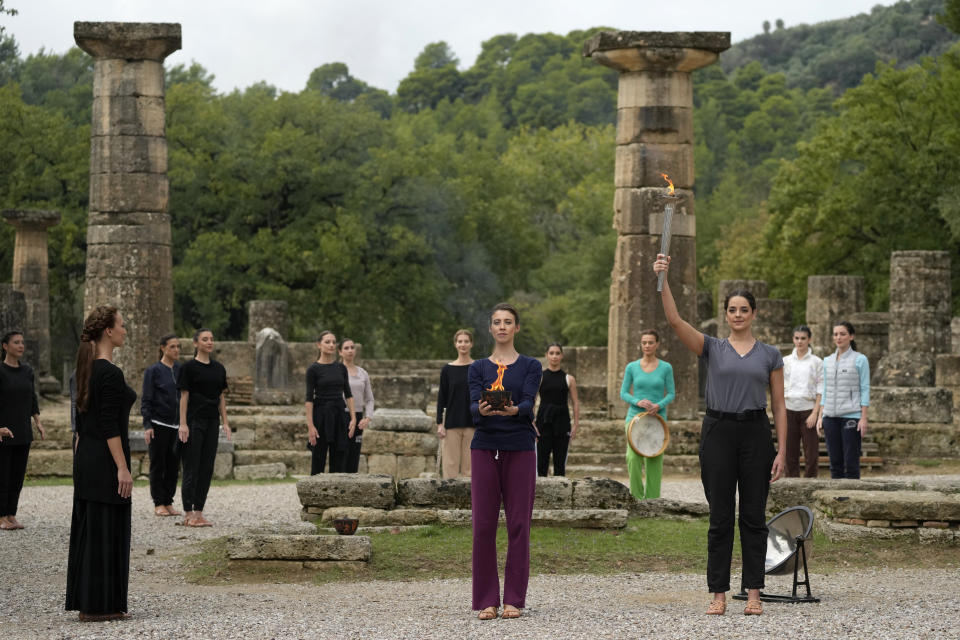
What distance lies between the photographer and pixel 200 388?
43.2 feet

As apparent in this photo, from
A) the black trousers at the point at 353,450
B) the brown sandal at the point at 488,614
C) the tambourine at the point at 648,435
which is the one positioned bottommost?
the brown sandal at the point at 488,614

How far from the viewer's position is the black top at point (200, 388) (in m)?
13.2

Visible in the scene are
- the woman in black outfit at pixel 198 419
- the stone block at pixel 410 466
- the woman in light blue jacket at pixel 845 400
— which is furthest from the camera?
the stone block at pixel 410 466

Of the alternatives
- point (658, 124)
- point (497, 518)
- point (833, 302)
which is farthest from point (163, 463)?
point (833, 302)

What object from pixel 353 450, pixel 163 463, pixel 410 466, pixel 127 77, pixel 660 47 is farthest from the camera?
pixel 127 77

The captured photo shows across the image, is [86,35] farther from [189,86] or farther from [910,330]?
[189,86]

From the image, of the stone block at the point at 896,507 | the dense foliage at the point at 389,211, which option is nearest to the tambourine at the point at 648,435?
the stone block at the point at 896,507

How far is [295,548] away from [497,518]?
265 cm

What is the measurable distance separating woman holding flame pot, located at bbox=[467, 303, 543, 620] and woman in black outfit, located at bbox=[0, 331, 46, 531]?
5.81m

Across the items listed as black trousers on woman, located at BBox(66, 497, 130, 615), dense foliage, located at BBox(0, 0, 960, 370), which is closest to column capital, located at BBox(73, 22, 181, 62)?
black trousers on woman, located at BBox(66, 497, 130, 615)

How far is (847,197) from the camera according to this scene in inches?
1561

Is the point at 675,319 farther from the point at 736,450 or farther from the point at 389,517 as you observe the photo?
the point at 389,517

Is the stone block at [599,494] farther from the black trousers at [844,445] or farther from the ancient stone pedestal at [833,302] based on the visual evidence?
the ancient stone pedestal at [833,302]

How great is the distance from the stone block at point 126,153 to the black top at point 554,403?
8.63 metres
